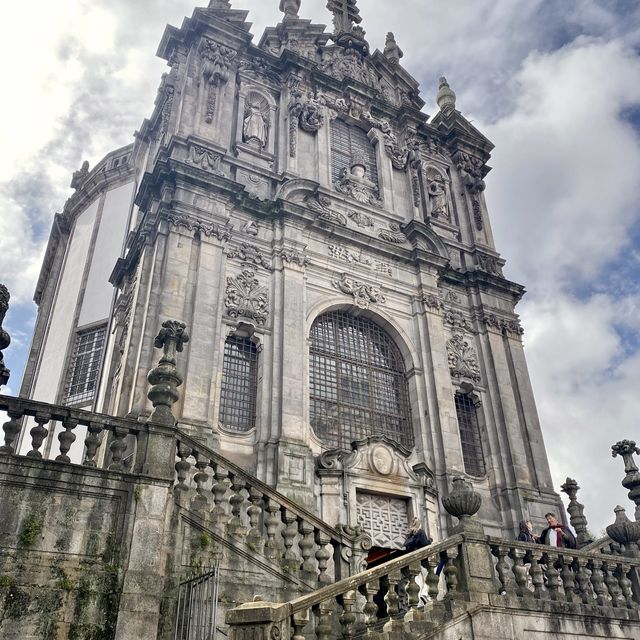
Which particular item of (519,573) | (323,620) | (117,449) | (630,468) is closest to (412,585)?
(323,620)

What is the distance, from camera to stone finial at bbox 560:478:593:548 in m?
16.4

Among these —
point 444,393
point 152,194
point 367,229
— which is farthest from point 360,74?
point 444,393

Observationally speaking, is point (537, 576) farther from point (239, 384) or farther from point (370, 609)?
point (239, 384)

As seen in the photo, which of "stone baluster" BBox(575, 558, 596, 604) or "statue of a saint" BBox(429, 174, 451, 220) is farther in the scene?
"statue of a saint" BBox(429, 174, 451, 220)

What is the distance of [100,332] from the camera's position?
20312mm

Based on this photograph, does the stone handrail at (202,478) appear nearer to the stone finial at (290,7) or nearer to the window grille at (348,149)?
the window grille at (348,149)

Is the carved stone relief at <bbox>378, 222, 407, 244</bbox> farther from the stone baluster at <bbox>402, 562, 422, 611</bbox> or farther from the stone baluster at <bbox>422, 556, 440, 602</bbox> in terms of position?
the stone baluster at <bbox>402, 562, 422, 611</bbox>

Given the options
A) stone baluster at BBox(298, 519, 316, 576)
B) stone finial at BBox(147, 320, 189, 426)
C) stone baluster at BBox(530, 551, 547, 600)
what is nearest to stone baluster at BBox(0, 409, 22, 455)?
stone finial at BBox(147, 320, 189, 426)

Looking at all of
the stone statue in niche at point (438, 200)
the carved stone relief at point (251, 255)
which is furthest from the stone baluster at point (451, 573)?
the stone statue in niche at point (438, 200)

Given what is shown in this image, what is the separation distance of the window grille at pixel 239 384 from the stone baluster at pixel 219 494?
186 inches

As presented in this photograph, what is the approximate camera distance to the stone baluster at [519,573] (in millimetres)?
9312

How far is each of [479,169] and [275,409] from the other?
558 inches

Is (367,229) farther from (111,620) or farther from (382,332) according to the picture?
(111,620)

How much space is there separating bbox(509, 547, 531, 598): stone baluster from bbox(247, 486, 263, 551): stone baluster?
3.80 m
